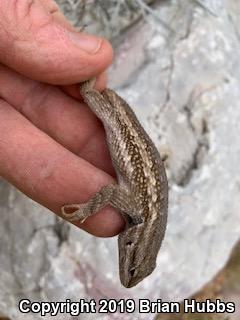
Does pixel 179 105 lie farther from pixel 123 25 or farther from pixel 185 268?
pixel 185 268

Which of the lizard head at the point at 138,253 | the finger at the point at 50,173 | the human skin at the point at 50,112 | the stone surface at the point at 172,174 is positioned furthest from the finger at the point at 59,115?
the stone surface at the point at 172,174

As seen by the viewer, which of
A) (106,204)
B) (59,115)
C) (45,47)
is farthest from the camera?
(59,115)

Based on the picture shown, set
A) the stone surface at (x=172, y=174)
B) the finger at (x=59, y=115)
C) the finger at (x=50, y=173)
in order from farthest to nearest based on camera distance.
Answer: the stone surface at (x=172, y=174) < the finger at (x=59, y=115) < the finger at (x=50, y=173)

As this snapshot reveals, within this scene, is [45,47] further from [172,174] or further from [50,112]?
[172,174]

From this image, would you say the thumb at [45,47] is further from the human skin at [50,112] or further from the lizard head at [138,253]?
the lizard head at [138,253]

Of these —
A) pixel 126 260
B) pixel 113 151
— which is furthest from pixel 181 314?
pixel 113 151

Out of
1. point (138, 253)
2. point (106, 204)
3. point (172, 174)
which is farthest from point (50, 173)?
point (172, 174)
